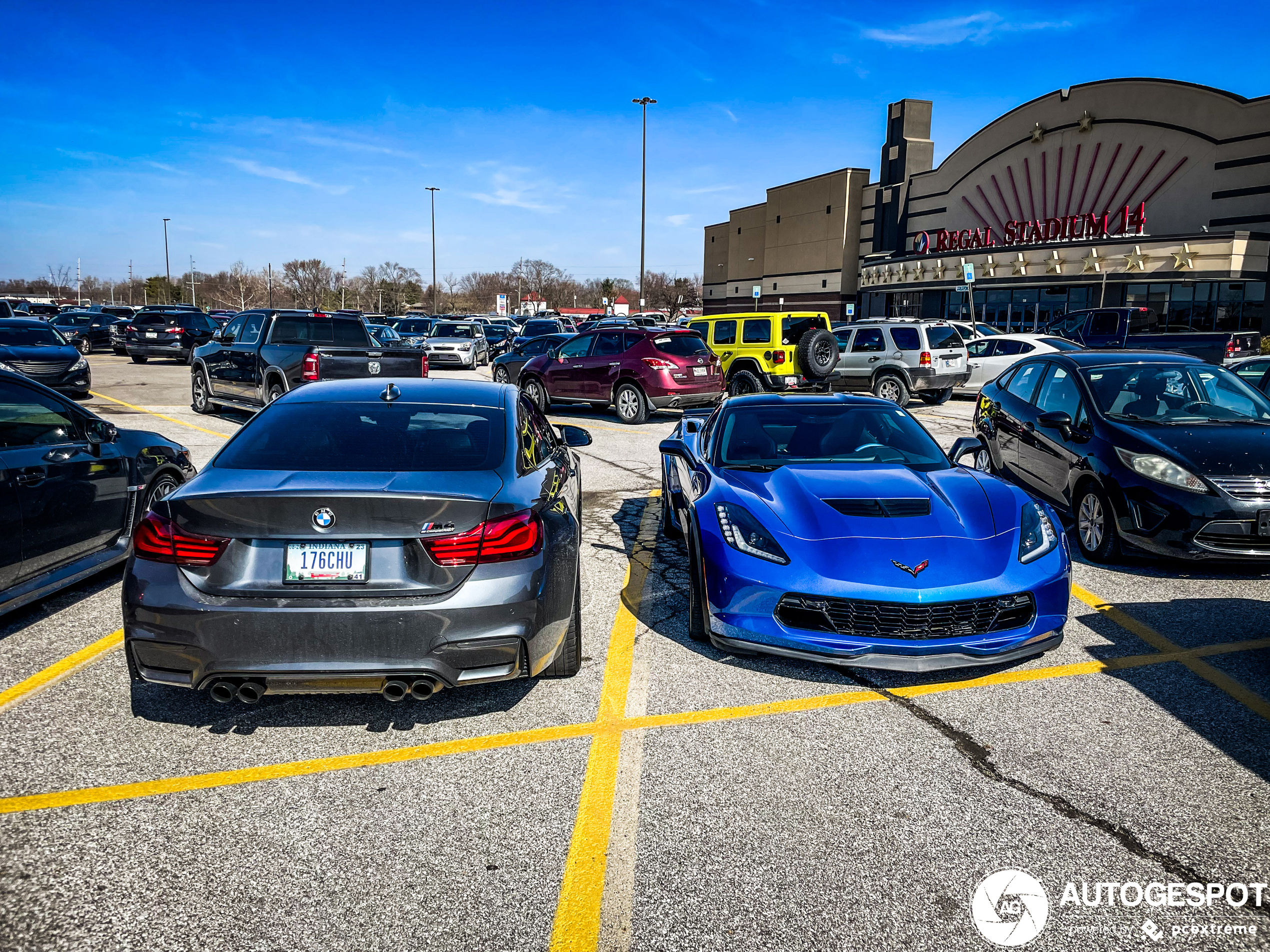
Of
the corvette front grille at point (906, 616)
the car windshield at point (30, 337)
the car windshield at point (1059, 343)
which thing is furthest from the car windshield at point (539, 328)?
the corvette front grille at point (906, 616)

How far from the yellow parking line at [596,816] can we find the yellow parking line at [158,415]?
8.80 m

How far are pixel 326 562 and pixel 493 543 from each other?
644 millimetres

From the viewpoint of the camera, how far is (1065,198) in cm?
3997

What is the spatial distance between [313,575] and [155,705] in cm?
139

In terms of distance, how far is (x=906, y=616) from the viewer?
3.85 m

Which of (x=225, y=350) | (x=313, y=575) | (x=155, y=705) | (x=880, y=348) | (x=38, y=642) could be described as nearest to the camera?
(x=313, y=575)

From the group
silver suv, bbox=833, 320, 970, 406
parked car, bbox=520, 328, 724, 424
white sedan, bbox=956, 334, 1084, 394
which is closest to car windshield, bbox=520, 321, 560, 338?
silver suv, bbox=833, 320, 970, 406

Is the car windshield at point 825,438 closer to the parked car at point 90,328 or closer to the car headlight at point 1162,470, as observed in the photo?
the car headlight at point 1162,470

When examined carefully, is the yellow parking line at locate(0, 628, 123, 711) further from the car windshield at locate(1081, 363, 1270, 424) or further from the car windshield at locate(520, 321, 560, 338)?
the car windshield at locate(520, 321, 560, 338)

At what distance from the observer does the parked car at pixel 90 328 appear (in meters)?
31.7

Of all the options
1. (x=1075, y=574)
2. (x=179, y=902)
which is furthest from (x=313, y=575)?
(x=1075, y=574)

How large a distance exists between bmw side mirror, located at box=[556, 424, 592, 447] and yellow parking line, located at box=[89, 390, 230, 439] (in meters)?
7.20

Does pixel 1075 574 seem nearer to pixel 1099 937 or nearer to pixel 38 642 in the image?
pixel 1099 937

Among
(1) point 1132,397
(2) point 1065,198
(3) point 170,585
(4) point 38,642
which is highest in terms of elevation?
(2) point 1065,198
